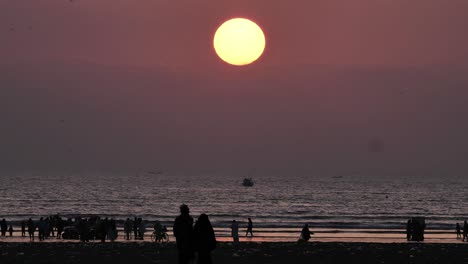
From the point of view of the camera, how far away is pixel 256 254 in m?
30.8

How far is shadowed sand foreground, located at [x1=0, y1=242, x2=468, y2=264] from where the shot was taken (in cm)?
2809

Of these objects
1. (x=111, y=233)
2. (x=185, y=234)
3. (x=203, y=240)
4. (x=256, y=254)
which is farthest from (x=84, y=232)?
(x=203, y=240)

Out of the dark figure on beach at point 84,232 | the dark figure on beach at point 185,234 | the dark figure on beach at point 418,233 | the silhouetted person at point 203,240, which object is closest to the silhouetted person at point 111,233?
the dark figure on beach at point 84,232

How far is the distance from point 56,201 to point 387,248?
4935 inches

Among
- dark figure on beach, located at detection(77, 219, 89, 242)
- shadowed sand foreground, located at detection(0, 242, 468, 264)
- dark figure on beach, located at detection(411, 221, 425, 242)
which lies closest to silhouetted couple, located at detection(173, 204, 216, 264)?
shadowed sand foreground, located at detection(0, 242, 468, 264)

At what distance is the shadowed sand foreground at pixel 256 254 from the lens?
1106 inches

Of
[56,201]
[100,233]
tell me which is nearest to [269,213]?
[56,201]

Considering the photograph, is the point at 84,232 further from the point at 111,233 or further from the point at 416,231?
the point at 416,231

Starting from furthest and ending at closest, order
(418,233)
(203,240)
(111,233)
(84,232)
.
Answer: (418,233), (111,233), (84,232), (203,240)

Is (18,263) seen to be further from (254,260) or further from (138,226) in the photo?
(138,226)

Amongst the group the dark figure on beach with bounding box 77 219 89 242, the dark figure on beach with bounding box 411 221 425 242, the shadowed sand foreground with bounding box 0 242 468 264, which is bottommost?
the shadowed sand foreground with bounding box 0 242 468 264

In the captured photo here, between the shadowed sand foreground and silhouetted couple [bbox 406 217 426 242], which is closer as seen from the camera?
the shadowed sand foreground

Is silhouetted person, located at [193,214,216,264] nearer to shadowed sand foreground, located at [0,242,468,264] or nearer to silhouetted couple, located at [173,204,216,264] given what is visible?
silhouetted couple, located at [173,204,216,264]

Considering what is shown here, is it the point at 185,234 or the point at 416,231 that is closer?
the point at 185,234
